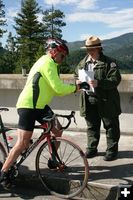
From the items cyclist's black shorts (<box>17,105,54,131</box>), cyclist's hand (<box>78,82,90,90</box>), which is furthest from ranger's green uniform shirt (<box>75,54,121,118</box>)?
cyclist's black shorts (<box>17,105,54,131</box>)

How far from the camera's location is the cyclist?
520 cm

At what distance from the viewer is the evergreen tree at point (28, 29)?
237 ft

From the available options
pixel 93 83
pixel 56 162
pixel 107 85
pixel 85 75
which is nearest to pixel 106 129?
pixel 107 85

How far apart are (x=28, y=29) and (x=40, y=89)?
6829 cm

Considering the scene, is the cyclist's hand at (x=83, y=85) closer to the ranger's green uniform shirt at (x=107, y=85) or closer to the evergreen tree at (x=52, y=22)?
the ranger's green uniform shirt at (x=107, y=85)

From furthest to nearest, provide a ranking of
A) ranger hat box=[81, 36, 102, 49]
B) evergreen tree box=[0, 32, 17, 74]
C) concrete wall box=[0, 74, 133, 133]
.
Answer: evergreen tree box=[0, 32, 17, 74], concrete wall box=[0, 74, 133, 133], ranger hat box=[81, 36, 102, 49]

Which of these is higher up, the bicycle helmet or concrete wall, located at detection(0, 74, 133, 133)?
the bicycle helmet

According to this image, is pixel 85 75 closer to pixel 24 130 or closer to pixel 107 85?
pixel 107 85

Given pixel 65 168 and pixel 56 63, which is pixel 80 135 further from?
pixel 56 63

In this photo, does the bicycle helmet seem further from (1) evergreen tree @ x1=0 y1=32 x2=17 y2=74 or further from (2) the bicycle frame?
(1) evergreen tree @ x1=0 y1=32 x2=17 y2=74

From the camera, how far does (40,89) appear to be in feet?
17.5

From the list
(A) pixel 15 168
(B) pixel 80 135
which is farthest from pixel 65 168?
(B) pixel 80 135

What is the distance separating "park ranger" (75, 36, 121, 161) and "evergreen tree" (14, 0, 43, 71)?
214 feet

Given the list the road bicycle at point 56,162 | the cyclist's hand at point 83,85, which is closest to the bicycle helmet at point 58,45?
the cyclist's hand at point 83,85
